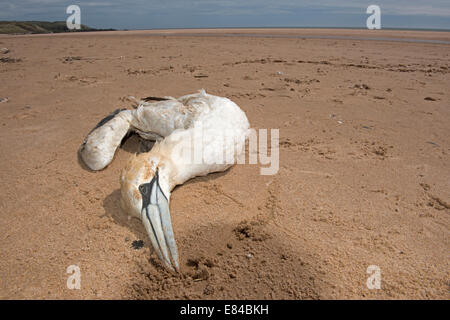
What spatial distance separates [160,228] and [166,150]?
715 mm

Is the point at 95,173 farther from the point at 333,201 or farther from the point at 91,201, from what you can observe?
the point at 333,201

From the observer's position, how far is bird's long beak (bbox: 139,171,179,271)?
71.0 inches

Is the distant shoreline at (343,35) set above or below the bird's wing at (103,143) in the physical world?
above

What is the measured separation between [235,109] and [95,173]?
1.62 meters

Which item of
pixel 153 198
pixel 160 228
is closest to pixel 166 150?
pixel 153 198

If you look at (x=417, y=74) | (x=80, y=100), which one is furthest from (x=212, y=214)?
(x=417, y=74)

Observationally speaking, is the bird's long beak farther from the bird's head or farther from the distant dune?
the distant dune

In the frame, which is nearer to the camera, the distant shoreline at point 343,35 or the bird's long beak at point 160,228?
the bird's long beak at point 160,228

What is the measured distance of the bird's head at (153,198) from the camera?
181cm

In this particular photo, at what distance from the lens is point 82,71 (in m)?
7.85

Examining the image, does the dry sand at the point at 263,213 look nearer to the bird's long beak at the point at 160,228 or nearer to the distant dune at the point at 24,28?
the bird's long beak at the point at 160,228

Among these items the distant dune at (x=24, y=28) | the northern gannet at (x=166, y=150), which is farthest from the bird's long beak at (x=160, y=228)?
the distant dune at (x=24, y=28)

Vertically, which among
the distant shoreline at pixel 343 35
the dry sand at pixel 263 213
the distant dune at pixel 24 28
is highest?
the distant dune at pixel 24 28

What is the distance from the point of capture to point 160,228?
1.83m
